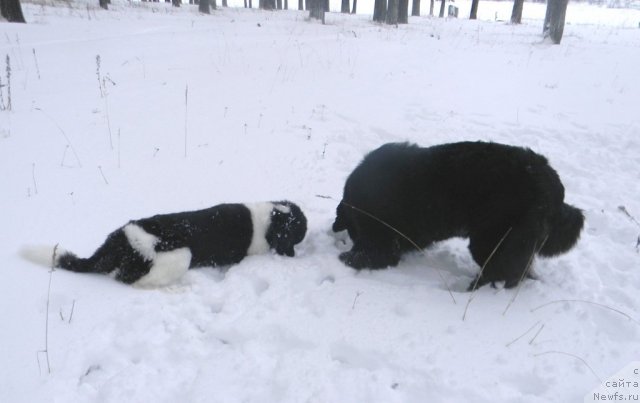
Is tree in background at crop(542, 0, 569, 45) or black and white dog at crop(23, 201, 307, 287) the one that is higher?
tree in background at crop(542, 0, 569, 45)

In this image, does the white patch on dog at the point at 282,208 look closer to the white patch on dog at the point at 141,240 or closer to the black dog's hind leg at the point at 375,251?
the black dog's hind leg at the point at 375,251

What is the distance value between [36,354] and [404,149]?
319cm

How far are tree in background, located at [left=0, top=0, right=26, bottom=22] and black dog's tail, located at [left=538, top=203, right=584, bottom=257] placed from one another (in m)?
14.9

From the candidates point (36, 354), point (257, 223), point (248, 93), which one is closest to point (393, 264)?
point (257, 223)

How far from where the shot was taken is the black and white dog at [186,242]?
129 inches

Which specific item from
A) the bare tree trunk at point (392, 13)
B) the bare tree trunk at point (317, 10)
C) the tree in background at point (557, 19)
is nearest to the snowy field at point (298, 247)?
the tree in background at point (557, 19)

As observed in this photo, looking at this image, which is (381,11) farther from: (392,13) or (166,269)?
(166,269)

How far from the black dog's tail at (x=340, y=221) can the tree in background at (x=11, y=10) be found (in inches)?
521

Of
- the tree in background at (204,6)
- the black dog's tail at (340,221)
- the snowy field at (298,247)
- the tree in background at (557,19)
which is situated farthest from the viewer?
the tree in background at (204,6)

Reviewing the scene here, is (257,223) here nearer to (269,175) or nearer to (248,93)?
(269,175)

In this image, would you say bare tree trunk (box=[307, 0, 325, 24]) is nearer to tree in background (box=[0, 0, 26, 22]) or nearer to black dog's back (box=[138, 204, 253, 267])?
tree in background (box=[0, 0, 26, 22])

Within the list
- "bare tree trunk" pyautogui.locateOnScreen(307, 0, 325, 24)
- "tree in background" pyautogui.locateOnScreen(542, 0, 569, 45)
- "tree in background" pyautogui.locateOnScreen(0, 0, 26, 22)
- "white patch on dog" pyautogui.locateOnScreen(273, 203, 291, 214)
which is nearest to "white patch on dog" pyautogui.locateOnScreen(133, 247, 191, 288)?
"white patch on dog" pyautogui.locateOnScreen(273, 203, 291, 214)

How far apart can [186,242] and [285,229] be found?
91cm

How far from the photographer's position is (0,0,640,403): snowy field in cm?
262
